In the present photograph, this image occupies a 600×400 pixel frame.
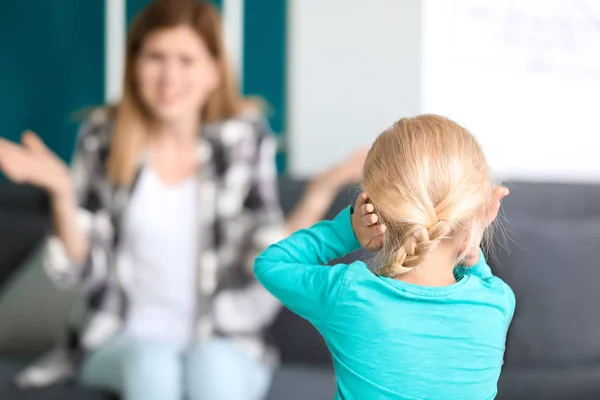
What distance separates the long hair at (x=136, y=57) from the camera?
1956mm

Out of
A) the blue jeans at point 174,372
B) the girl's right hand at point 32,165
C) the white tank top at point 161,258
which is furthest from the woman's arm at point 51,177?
the blue jeans at point 174,372

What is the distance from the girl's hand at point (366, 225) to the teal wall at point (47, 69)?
2714 mm

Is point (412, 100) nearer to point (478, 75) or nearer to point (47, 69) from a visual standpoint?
point (478, 75)

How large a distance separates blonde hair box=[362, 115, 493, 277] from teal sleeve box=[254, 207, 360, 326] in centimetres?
8

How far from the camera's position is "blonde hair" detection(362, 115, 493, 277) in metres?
1.01

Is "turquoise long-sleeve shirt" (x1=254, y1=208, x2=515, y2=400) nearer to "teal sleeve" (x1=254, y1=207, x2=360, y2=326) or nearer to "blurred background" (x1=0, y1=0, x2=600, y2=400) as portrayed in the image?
"teal sleeve" (x1=254, y1=207, x2=360, y2=326)

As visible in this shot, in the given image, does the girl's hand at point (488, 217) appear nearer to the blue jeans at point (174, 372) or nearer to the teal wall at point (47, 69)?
the blue jeans at point (174, 372)

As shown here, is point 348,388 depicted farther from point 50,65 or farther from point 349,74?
point 50,65

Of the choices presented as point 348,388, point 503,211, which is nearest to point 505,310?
point 348,388

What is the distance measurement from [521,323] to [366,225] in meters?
0.94

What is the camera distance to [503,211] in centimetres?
201

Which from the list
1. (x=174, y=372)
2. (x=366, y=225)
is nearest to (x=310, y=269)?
(x=366, y=225)

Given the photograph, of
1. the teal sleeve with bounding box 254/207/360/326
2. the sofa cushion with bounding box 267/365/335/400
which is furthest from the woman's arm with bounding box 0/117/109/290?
the teal sleeve with bounding box 254/207/360/326

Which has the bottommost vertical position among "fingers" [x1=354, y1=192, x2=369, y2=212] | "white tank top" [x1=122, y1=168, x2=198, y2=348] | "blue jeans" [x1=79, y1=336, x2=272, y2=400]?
"blue jeans" [x1=79, y1=336, x2=272, y2=400]
